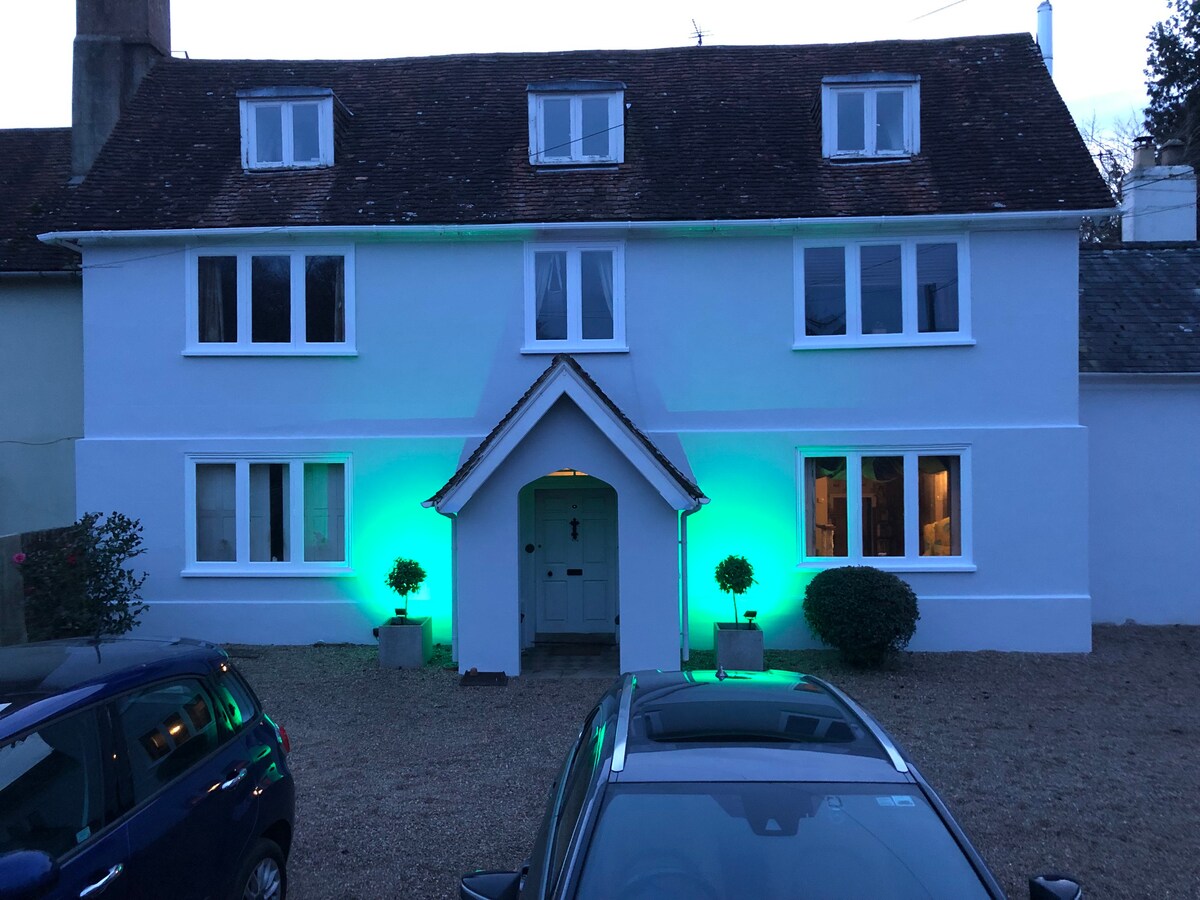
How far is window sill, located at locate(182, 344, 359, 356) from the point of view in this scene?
13.9m

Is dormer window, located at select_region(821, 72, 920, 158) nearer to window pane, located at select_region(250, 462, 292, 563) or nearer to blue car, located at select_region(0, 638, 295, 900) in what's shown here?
window pane, located at select_region(250, 462, 292, 563)

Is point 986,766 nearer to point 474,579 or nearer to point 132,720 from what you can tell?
point 474,579

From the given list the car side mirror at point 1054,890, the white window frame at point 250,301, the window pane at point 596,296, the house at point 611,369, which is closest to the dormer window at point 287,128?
the house at point 611,369

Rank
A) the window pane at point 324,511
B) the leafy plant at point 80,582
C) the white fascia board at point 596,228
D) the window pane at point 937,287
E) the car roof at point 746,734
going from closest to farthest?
the car roof at point 746,734 < the leafy plant at point 80,582 < the white fascia board at point 596,228 < the window pane at point 937,287 < the window pane at point 324,511

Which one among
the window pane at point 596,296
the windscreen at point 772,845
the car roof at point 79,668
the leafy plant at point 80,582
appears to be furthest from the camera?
the window pane at point 596,296

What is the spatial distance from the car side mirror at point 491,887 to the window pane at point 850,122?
1276cm

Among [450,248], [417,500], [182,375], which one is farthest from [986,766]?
[182,375]

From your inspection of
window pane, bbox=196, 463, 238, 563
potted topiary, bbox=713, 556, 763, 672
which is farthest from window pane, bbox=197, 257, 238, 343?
potted topiary, bbox=713, 556, 763, 672

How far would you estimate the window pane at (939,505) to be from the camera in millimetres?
13734

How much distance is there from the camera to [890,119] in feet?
48.3

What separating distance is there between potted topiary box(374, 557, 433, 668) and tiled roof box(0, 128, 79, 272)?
23.6ft

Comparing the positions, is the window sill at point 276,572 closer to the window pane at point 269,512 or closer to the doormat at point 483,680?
the window pane at point 269,512

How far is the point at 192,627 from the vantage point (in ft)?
45.6

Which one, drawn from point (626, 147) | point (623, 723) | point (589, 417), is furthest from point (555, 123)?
point (623, 723)
